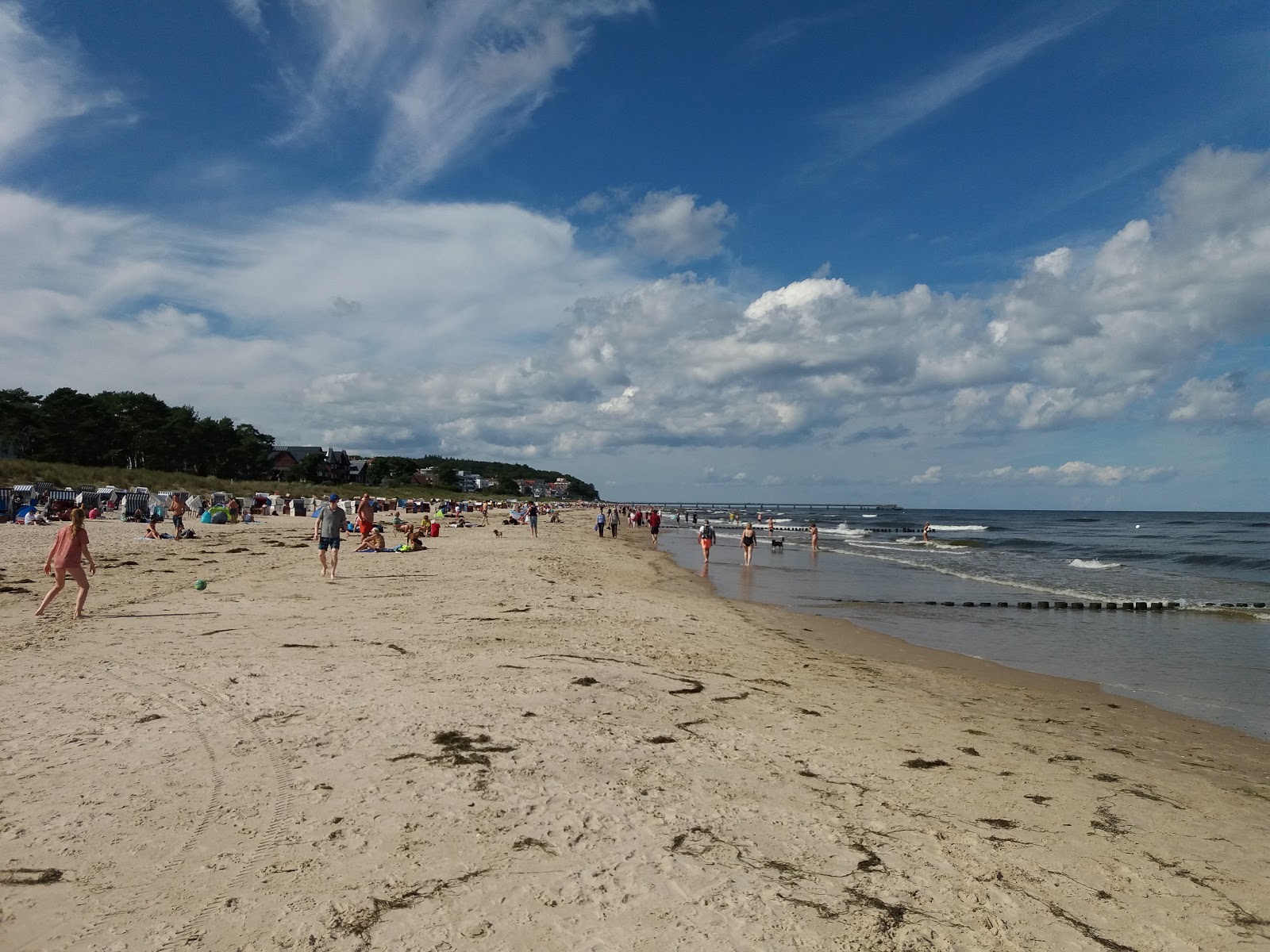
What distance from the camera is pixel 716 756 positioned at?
5.61 meters

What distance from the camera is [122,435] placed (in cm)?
5897

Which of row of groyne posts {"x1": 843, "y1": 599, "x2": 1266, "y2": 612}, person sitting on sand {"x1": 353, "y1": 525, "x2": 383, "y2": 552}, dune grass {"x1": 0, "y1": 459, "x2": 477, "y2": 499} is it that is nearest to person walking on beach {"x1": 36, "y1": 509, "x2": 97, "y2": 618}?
person sitting on sand {"x1": 353, "y1": 525, "x2": 383, "y2": 552}

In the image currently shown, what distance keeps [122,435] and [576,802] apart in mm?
68876

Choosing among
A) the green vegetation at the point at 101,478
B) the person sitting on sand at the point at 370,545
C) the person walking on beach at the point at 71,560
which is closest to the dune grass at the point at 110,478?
the green vegetation at the point at 101,478

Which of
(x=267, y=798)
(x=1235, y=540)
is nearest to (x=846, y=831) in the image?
(x=267, y=798)

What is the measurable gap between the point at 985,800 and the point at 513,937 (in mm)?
3675

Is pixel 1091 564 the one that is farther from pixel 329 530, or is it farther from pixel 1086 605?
pixel 329 530

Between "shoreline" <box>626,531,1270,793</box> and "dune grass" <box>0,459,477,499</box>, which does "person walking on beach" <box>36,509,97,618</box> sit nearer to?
"shoreline" <box>626,531,1270,793</box>

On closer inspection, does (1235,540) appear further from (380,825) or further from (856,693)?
(380,825)

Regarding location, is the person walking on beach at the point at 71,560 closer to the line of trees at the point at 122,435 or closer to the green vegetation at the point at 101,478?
the green vegetation at the point at 101,478

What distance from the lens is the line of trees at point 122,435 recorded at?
52.2m

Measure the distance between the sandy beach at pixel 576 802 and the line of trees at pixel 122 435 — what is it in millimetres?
55781

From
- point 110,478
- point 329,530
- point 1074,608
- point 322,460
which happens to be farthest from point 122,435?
point 1074,608

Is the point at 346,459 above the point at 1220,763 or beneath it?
above
